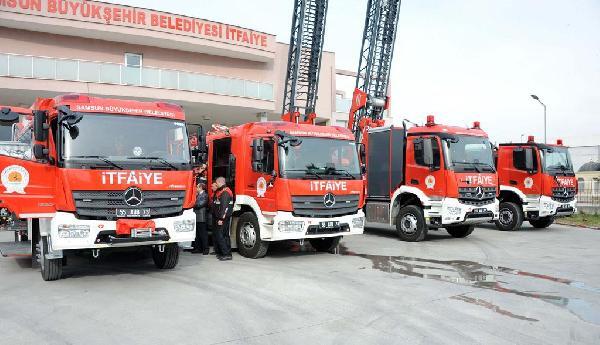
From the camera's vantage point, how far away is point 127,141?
7.75 meters

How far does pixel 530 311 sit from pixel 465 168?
644 centimetres

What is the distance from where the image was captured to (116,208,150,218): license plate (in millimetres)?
7430

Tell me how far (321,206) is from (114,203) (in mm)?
3850

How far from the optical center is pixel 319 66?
100ft

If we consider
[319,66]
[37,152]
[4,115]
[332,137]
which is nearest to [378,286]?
[332,137]

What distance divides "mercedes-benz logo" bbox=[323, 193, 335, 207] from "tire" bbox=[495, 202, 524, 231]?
811 centimetres

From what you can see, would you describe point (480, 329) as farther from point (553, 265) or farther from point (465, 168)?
point (465, 168)

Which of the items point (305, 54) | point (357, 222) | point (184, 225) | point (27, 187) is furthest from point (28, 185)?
point (305, 54)

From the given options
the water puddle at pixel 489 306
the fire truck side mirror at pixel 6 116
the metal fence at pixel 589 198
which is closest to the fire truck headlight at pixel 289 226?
the water puddle at pixel 489 306

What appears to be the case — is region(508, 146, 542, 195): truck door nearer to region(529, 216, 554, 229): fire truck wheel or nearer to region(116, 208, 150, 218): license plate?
region(529, 216, 554, 229): fire truck wheel

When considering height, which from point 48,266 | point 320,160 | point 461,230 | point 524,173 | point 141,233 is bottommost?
point 461,230

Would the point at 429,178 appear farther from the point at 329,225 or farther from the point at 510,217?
the point at 510,217

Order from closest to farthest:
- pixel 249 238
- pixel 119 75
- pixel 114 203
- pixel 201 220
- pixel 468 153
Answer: pixel 114 203 < pixel 249 238 < pixel 201 220 < pixel 468 153 < pixel 119 75

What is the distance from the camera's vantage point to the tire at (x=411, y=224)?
41.2ft
